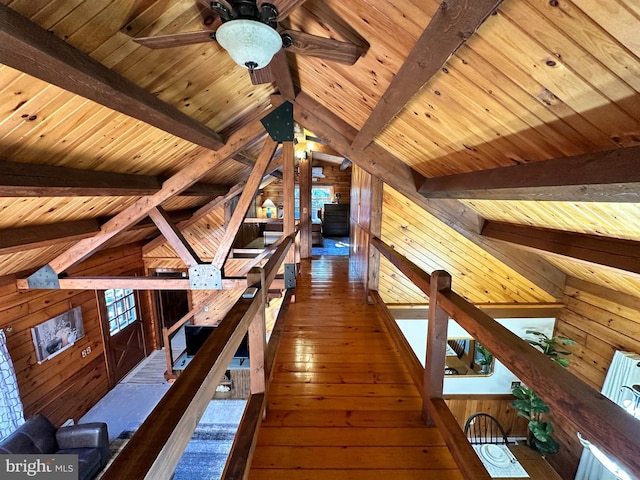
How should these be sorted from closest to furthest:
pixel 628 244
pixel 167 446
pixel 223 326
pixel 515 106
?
pixel 167 446
pixel 223 326
pixel 515 106
pixel 628 244

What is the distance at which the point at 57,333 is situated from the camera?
4.47 m

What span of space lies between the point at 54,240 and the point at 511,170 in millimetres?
4539

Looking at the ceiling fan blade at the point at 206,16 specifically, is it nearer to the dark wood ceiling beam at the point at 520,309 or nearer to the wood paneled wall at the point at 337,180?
the dark wood ceiling beam at the point at 520,309

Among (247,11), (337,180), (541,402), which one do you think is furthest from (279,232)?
(247,11)

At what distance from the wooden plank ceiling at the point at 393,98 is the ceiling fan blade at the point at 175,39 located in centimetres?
28

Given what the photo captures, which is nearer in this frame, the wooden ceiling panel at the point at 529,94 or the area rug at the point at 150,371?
the wooden ceiling panel at the point at 529,94

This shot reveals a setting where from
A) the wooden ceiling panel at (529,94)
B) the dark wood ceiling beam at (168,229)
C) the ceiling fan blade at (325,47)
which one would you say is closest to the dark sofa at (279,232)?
the dark wood ceiling beam at (168,229)

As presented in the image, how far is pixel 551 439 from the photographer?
→ 153 inches

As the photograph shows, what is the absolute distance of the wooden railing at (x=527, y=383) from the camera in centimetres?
54

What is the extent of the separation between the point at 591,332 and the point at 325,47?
4.73 m

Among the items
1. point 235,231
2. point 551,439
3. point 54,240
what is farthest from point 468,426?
point 54,240

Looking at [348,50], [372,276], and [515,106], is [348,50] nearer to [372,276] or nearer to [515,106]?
[515,106]

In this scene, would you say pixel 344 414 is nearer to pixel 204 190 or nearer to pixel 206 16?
pixel 206 16

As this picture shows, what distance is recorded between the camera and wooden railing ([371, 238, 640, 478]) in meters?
0.54
